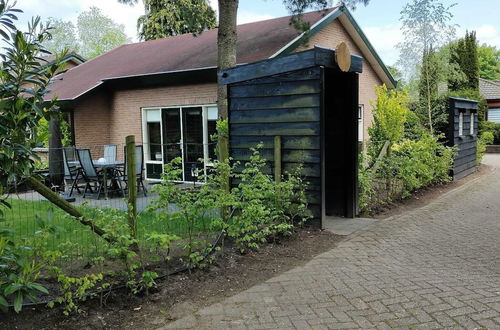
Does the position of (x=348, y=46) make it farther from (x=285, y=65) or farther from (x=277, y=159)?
(x=277, y=159)

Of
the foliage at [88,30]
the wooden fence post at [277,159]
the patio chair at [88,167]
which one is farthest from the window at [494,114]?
the foliage at [88,30]

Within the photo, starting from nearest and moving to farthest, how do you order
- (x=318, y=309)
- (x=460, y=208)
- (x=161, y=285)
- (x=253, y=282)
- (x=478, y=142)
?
(x=318, y=309) → (x=161, y=285) → (x=253, y=282) → (x=460, y=208) → (x=478, y=142)

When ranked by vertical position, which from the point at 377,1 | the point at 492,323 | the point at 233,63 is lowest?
the point at 492,323

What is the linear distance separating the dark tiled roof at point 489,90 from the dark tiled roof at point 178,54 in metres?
25.7

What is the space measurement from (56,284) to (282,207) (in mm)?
3104

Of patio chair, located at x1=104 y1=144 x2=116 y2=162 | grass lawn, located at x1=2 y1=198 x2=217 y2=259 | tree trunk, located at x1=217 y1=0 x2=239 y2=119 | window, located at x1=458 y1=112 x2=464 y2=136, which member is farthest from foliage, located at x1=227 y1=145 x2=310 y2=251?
window, located at x1=458 y1=112 x2=464 y2=136

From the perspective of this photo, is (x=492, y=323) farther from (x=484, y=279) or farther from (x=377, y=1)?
(x=377, y=1)

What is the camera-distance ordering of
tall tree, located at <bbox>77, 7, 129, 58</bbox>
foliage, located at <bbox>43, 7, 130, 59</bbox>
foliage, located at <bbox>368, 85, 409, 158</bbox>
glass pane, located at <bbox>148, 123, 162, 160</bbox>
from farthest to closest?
tall tree, located at <bbox>77, 7, 129, 58</bbox>
foliage, located at <bbox>43, 7, 130, 59</bbox>
glass pane, located at <bbox>148, 123, 162, 160</bbox>
foliage, located at <bbox>368, 85, 409, 158</bbox>

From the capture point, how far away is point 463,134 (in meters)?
13.6

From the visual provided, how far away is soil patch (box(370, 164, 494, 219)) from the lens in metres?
8.40

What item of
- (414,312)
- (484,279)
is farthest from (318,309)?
(484,279)

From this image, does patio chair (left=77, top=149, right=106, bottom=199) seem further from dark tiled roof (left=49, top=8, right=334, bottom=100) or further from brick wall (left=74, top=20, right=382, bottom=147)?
brick wall (left=74, top=20, right=382, bottom=147)

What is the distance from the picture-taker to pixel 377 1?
10.8 meters

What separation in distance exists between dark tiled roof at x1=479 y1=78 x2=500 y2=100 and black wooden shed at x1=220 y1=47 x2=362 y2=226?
103ft
